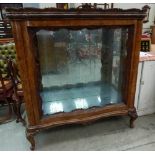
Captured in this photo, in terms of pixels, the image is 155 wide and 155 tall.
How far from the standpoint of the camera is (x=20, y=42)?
1.16m

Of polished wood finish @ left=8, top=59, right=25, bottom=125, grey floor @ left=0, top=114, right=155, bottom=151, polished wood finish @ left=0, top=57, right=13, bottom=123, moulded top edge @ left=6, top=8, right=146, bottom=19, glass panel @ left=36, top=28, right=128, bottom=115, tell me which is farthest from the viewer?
polished wood finish @ left=0, top=57, right=13, bottom=123

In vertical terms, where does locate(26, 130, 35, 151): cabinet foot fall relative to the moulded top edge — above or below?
below

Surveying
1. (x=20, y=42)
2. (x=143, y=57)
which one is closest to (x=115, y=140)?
(x=143, y=57)

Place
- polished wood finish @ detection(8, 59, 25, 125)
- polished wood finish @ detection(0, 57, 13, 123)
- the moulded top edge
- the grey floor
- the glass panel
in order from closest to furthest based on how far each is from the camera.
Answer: the moulded top edge
the glass panel
the grey floor
polished wood finish @ detection(8, 59, 25, 125)
polished wood finish @ detection(0, 57, 13, 123)

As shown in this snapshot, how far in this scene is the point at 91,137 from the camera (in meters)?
1.67

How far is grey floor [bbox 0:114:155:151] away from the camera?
1.57 meters

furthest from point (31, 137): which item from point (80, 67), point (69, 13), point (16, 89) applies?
point (69, 13)

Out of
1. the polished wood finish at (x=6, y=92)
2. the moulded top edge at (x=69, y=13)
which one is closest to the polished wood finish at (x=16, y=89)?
the polished wood finish at (x=6, y=92)

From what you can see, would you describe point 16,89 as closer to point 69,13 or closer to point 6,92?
point 6,92

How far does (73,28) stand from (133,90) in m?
0.76

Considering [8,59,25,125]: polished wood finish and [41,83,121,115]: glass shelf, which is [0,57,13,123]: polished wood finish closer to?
[8,59,25,125]: polished wood finish

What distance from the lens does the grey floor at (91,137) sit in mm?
1568

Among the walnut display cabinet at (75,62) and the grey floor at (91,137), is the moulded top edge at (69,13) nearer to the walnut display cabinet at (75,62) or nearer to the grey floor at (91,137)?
the walnut display cabinet at (75,62)

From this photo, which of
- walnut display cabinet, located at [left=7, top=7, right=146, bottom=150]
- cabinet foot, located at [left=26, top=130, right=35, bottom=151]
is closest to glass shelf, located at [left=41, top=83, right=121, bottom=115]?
walnut display cabinet, located at [left=7, top=7, right=146, bottom=150]
